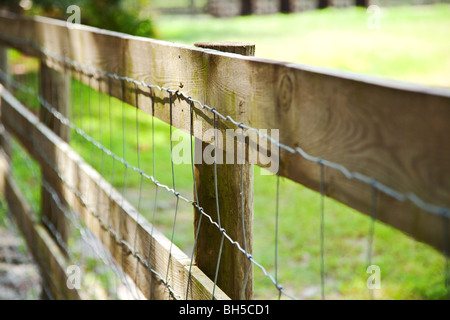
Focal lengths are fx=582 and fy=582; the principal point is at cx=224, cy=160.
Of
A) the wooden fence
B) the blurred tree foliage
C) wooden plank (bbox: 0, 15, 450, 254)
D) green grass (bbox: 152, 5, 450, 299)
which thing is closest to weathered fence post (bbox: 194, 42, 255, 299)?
the wooden fence

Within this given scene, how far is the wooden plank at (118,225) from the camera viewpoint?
177 centimetres

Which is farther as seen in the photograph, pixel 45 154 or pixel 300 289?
pixel 300 289

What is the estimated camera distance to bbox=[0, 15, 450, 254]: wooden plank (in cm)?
92

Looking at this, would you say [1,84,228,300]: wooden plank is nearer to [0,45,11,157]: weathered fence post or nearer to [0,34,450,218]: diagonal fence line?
[0,34,450,218]: diagonal fence line

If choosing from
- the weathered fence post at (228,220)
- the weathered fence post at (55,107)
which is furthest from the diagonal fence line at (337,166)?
the weathered fence post at (55,107)

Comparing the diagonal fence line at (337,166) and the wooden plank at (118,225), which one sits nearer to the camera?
the diagonal fence line at (337,166)

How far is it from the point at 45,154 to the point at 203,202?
65.9 inches

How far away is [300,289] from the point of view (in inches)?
159

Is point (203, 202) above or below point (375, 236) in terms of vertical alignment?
above

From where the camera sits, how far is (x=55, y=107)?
3.20m

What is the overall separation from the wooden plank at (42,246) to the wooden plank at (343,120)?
1.57 m

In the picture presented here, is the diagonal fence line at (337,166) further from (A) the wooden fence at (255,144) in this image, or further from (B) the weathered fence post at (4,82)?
(B) the weathered fence post at (4,82)
